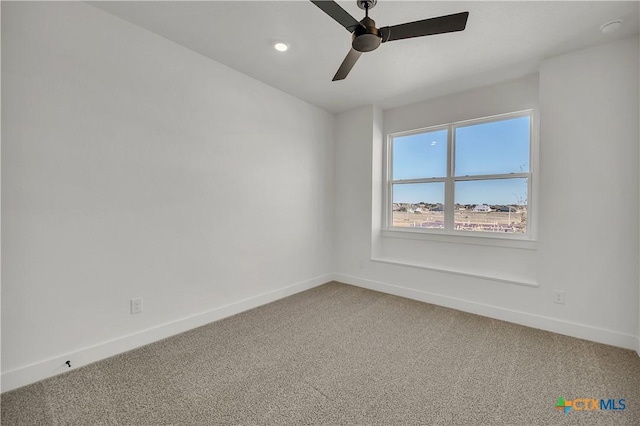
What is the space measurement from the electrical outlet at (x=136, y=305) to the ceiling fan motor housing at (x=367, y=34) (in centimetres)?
253

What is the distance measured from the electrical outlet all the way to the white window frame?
308cm

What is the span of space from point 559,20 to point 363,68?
1572mm

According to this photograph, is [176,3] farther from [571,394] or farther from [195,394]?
[571,394]

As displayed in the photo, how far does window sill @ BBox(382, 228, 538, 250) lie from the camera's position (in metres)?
3.04

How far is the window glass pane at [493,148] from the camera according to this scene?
313 cm

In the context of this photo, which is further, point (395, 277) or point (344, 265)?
point (344, 265)

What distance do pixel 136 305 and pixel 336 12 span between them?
257cm

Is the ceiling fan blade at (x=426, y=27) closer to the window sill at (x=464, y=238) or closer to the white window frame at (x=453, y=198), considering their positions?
the white window frame at (x=453, y=198)

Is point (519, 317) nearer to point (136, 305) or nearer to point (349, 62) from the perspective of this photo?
point (349, 62)

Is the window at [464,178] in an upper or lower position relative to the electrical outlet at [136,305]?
upper

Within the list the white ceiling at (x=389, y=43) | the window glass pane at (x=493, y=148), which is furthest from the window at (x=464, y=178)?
the white ceiling at (x=389, y=43)

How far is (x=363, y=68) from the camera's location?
9.50 ft

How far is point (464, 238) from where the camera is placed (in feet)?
11.2

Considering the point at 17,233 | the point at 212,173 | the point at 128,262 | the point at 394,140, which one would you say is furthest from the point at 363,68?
the point at 17,233
